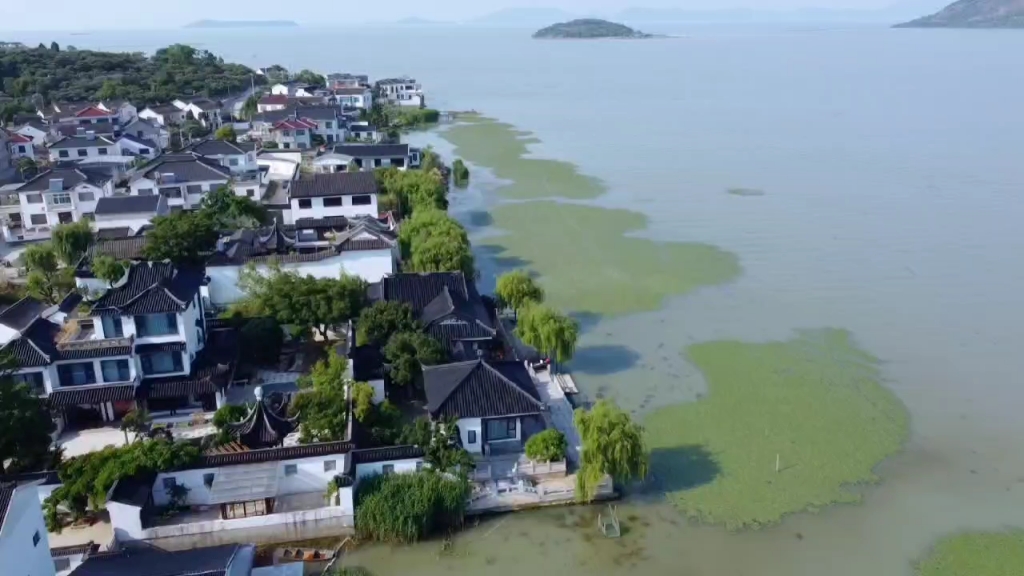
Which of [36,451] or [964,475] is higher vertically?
[36,451]

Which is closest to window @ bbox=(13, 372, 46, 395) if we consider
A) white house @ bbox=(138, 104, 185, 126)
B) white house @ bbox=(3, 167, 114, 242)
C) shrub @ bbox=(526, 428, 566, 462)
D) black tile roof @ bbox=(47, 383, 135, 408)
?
black tile roof @ bbox=(47, 383, 135, 408)

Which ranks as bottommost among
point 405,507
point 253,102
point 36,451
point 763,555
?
point 763,555

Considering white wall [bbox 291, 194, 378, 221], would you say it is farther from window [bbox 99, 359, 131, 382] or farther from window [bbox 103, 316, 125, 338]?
window [bbox 99, 359, 131, 382]

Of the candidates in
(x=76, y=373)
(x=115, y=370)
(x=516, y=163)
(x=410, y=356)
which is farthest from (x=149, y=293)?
(x=516, y=163)

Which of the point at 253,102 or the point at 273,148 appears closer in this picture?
the point at 273,148

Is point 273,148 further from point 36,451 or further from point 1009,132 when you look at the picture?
point 1009,132

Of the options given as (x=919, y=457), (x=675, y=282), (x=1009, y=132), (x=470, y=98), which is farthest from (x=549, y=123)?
(x=919, y=457)

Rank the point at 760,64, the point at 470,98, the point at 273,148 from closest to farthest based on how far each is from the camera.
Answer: the point at 273,148 < the point at 470,98 < the point at 760,64

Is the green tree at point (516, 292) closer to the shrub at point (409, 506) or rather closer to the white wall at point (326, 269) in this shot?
the white wall at point (326, 269)
